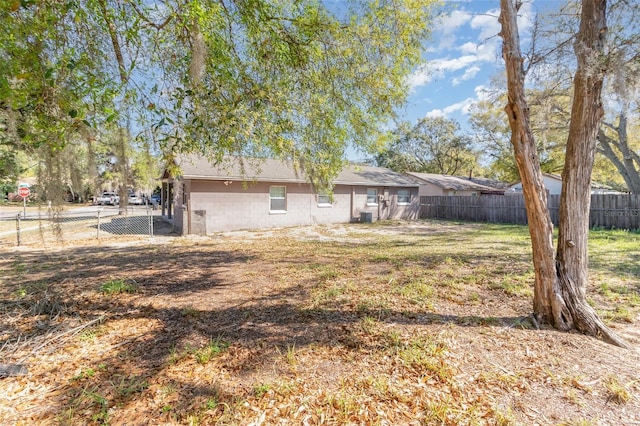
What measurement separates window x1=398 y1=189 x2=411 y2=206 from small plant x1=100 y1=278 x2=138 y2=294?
54.3 feet

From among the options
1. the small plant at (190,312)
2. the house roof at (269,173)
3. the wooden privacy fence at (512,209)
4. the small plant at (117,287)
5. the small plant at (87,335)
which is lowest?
the small plant at (87,335)

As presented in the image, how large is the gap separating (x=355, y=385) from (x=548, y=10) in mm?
5605

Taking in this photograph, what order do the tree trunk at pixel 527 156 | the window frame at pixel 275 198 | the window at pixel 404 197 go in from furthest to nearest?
the window at pixel 404 197
the window frame at pixel 275 198
the tree trunk at pixel 527 156

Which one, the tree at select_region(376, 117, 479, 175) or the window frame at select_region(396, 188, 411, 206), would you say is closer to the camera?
the window frame at select_region(396, 188, 411, 206)

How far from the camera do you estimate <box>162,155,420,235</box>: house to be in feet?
38.6

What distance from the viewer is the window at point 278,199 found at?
45.9ft

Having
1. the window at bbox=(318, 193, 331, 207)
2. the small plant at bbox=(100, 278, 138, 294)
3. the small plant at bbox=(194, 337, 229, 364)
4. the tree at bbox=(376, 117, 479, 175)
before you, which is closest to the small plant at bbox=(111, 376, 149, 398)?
the small plant at bbox=(194, 337, 229, 364)

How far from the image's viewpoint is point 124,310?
4.03 m

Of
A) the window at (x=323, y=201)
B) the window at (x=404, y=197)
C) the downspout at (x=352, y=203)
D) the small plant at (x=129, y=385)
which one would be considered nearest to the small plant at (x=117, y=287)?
the small plant at (x=129, y=385)

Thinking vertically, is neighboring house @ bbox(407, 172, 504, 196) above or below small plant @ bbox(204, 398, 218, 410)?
above

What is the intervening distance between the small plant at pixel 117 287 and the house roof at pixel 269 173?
2.89 m

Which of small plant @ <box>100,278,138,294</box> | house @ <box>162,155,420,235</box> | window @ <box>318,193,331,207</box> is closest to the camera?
small plant @ <box>100,278,138,294</box>

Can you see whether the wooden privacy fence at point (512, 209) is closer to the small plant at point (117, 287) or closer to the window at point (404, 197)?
the window at point (404, 197)

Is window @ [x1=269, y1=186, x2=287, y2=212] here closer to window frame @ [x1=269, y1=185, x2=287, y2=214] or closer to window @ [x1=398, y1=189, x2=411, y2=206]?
window frame @ [x1=269, y1=185, x2=287, y2=214]
